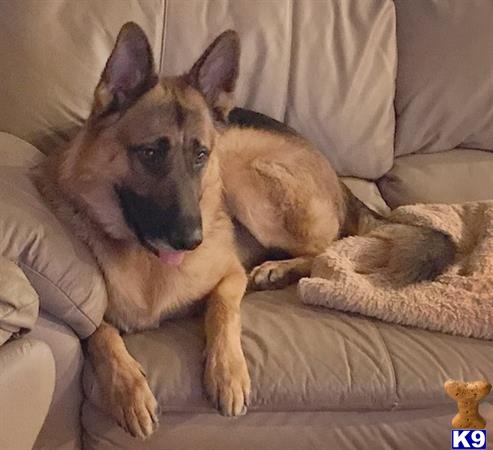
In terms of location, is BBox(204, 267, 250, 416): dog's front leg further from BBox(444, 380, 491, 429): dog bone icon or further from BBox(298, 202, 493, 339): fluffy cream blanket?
BBox(444, 380, 491, 429): dog bone icon

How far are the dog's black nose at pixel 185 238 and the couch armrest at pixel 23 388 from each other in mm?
332

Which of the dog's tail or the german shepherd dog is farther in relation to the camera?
the dog's tail

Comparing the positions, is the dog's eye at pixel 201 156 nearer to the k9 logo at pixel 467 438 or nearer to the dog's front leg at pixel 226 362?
the dog's front leg at pixel 226 362

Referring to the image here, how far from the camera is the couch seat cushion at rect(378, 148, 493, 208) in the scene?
2.38m

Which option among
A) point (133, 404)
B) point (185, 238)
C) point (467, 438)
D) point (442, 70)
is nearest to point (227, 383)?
point (133, 404)

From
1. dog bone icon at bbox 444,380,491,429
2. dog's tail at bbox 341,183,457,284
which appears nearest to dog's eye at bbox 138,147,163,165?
dog's tail at bbox 341,183,457,284

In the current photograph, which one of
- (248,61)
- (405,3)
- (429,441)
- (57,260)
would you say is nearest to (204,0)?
(248,61)

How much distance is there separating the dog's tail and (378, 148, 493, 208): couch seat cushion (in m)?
0.33

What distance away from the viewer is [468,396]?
166cm

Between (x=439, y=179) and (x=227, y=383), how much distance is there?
1127 mm

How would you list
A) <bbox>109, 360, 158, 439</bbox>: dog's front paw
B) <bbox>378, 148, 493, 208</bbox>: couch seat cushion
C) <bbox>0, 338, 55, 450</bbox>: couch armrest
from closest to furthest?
1. <bbox>0, 338, 55, 450</bbox>: couch armrest
2. <bbox>109, 360, 158, 439</bbox>: dog's front paw
3. <bbox>378, 148, 493, 208</bbox>: couch seat cushion

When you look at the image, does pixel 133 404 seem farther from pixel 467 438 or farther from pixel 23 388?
pixel 467 438

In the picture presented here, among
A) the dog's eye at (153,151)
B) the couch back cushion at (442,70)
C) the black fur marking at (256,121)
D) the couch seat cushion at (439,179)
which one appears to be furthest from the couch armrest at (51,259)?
the couch back cushion at (442,70)

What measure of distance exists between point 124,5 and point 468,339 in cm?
126
